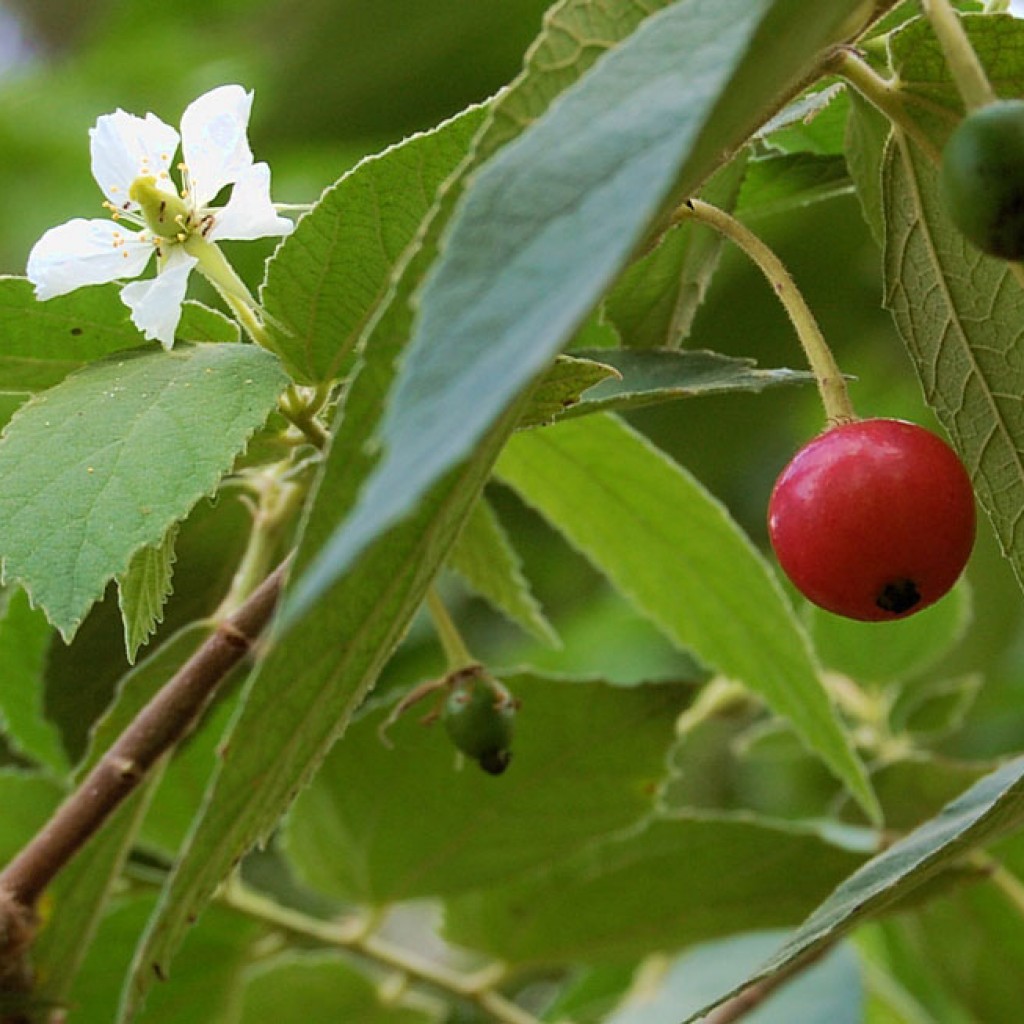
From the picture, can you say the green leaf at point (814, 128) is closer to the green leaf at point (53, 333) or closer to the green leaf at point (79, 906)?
the green leaf at point (53, 333)

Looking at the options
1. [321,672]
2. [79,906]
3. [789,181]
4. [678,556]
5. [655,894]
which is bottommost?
[321,672]

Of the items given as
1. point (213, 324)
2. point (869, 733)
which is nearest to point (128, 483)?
point (213, 324)

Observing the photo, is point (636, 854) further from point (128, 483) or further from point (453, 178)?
point (453, 178)

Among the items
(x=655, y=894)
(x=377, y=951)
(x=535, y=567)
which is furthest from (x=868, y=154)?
(x=535, y=567)

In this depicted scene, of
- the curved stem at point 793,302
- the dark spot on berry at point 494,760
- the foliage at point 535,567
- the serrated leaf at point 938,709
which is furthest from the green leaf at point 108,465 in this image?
the serrated leaf at point 938,709

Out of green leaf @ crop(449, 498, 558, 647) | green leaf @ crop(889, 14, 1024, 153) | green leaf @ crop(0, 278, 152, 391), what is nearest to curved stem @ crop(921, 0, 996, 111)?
green leaf @ crop(889, 14, 1024, 153)

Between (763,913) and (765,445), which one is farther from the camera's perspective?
(765,445)

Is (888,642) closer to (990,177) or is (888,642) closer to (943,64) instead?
(943,64)
